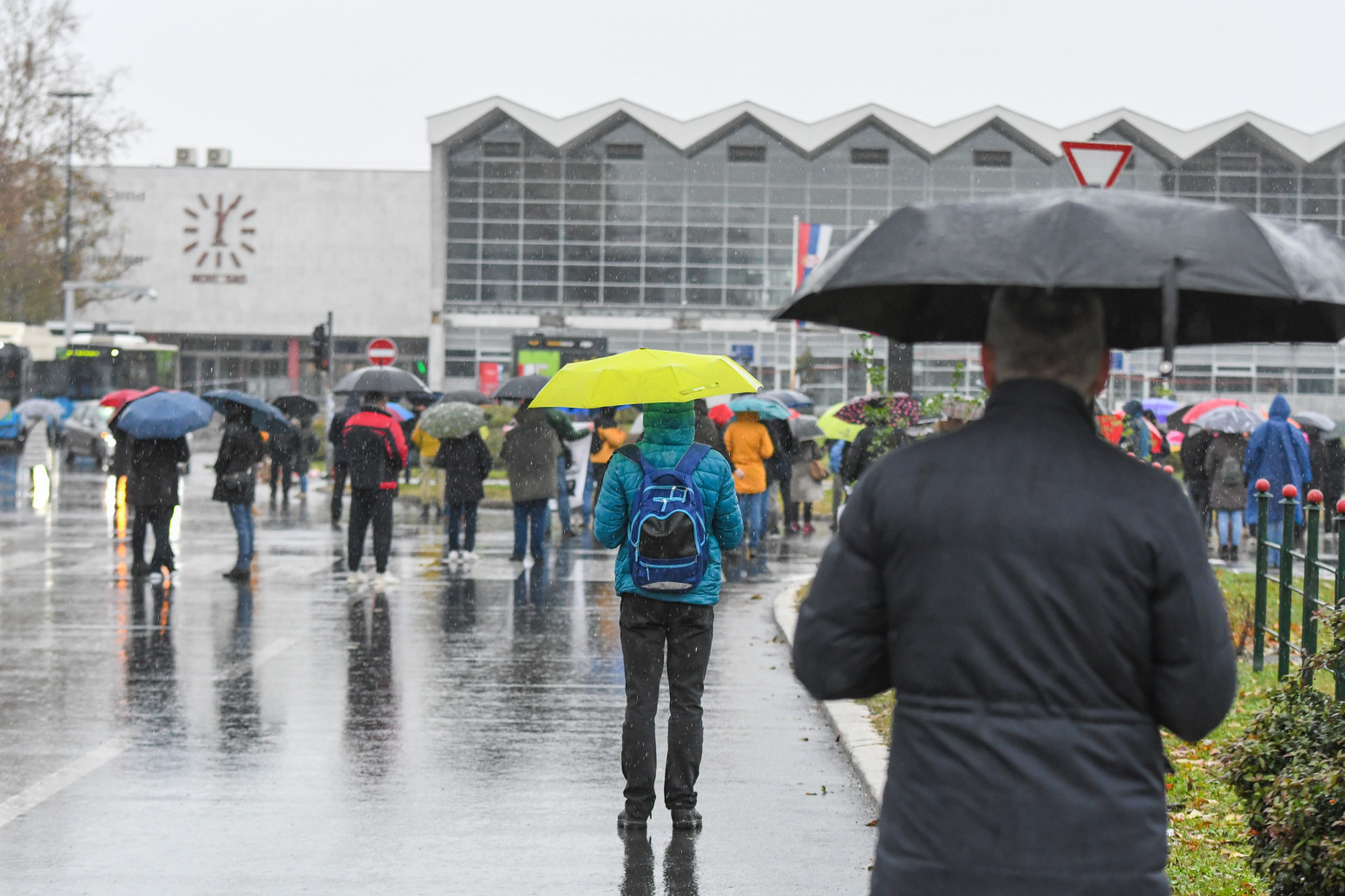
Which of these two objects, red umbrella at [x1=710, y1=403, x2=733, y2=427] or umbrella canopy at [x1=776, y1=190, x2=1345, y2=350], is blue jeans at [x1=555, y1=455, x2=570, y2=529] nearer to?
red umbrella at [x1=710, y1=403, x2=733, y2=427]

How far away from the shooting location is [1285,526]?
8961 mm

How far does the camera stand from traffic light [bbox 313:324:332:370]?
33.8 m

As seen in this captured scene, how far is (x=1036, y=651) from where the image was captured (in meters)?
2.77

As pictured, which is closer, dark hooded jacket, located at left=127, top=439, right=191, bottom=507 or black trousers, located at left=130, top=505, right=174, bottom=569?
dark hooded jacket, located at left=127, top=439, right=191, bottom=507

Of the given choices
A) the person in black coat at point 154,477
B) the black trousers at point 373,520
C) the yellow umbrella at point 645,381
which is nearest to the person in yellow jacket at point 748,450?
the black trousers at point 373,520

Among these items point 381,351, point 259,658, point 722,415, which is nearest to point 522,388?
point 722,415

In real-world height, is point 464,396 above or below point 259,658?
above

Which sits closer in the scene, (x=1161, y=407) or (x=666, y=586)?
(x=666, y=586)

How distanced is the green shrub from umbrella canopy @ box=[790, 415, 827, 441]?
15.9 m

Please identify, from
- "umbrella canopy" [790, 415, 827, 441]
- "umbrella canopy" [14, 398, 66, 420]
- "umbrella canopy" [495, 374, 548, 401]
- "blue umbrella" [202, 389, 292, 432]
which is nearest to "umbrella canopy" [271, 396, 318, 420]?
"umbrella canopy" [14, 398, 66, 420]

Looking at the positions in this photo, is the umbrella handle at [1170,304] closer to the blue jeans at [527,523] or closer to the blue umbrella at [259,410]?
the blue umbrella at [259,410]

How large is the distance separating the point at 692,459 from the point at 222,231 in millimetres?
66823

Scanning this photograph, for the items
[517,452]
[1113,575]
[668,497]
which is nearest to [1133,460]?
[1113,575]

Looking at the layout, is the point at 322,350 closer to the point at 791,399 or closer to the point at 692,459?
the point at 791,399
